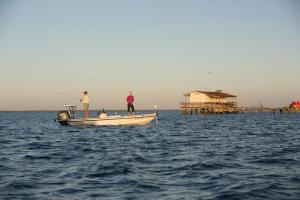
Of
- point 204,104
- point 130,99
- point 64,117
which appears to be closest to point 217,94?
point 204,104

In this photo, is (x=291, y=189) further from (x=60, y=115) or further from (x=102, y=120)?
(x=60, y=115)

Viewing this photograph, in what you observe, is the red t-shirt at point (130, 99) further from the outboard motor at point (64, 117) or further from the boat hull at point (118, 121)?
the outboard motor at point (64, 117)

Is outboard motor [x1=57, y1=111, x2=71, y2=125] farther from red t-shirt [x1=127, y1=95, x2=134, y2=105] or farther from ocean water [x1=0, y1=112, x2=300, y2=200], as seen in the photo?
ocean water [x1=0, y1=112, x2=300, y2=200]

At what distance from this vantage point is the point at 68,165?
12.3 m

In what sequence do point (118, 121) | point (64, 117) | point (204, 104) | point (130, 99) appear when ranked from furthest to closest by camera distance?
point (204, 104) < point (64, 117) < point (118, 121) < point (130, 99)

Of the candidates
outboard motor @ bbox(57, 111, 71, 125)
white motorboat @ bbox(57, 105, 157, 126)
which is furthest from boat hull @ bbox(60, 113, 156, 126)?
outboard motor @ bbox(57, 111, 71, 125)

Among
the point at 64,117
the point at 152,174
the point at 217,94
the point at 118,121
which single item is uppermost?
the point at 217,94

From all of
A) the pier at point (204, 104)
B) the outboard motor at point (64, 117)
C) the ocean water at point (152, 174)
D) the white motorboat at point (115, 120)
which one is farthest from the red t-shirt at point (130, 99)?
the pier at point (204, 104)

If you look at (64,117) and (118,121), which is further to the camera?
(64,117)

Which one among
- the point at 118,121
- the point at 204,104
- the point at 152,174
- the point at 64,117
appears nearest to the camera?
the point at 152,174

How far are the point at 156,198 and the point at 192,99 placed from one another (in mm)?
79013

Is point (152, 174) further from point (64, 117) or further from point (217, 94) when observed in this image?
point (217, 94)

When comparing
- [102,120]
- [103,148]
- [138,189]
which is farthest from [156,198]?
[102,120]

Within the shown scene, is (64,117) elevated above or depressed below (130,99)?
below
